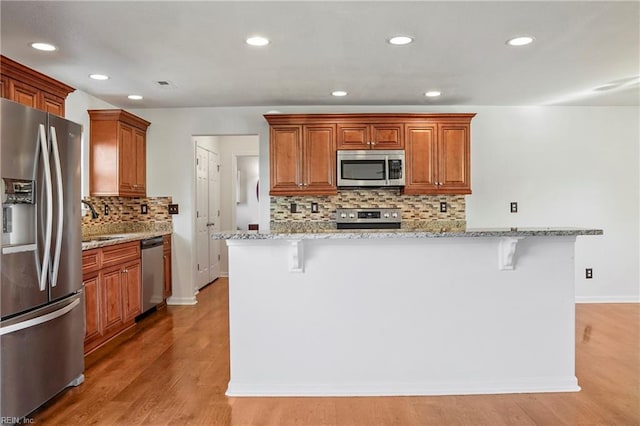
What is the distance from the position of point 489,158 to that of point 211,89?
3217mm

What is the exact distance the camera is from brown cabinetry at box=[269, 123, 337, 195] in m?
4.78

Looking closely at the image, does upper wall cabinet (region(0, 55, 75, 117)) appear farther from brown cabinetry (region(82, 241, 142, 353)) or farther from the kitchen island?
the kitchen island

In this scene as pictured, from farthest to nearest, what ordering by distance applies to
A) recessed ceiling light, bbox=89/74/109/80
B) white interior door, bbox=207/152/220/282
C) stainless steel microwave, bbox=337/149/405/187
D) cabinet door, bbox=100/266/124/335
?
white interior door, bbox=207/152/220/282, stainless steel microwave, bbox=337/149/405/187, recessed ceiling light, bbox=89/74/109/80, cabinet door, bbox=100/266/124/335

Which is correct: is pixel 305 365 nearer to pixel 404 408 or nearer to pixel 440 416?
pixel 404 408

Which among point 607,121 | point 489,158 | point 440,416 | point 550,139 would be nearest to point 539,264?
point 440,416

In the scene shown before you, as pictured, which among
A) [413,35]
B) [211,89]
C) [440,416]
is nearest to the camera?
[440,416]

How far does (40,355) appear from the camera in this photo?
8.23 feet

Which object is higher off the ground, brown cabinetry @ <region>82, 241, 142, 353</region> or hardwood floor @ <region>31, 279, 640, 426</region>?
brown cabinetry @ <region>82, 241, 142, 353</region>

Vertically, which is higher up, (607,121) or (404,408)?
(607,121)

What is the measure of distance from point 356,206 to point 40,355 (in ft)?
11.1

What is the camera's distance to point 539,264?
108 inches

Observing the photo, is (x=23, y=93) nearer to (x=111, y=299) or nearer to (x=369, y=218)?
(x=111, y=299)

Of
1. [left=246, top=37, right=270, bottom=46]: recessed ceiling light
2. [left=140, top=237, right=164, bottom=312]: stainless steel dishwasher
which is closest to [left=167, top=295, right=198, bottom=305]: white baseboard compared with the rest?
[left=140, top=237, right=164, bottom=312]: stainless steel dishwasher

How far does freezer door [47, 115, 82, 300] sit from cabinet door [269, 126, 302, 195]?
217cm
